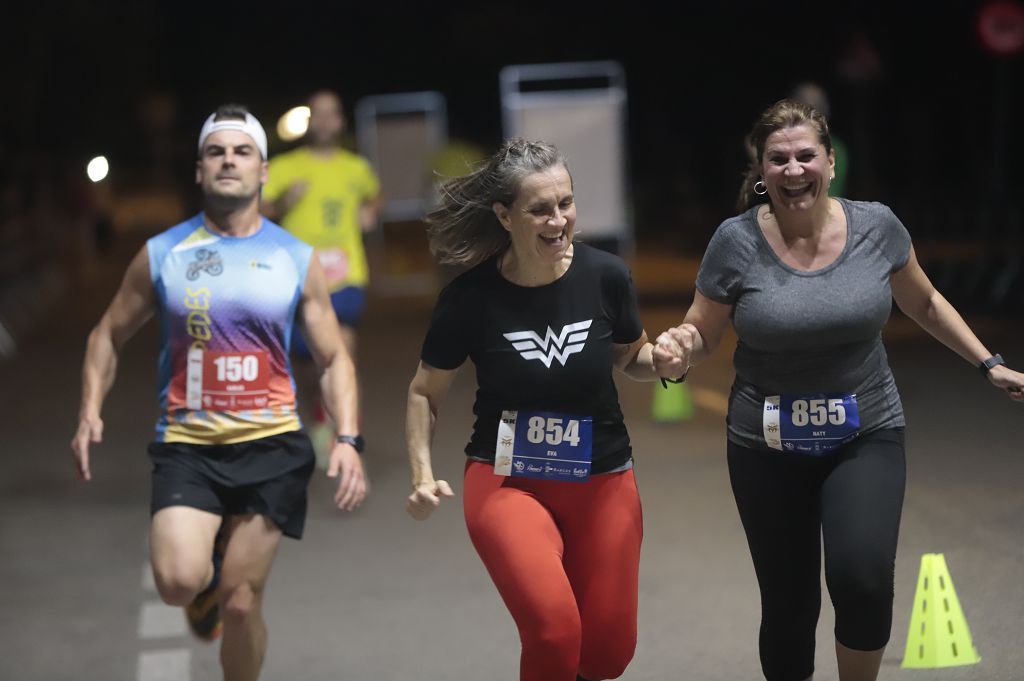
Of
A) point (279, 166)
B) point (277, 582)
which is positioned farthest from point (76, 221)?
point (277, 582)

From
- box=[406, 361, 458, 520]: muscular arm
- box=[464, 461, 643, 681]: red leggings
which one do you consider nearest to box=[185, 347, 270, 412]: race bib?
box=[406, 361, 458, 520]: muscular arm

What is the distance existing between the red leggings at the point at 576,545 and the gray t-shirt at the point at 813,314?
0.52m

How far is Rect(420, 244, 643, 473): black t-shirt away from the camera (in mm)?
4984

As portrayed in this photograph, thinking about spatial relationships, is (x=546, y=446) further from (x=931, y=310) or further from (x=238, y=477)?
(x=931, y=310)

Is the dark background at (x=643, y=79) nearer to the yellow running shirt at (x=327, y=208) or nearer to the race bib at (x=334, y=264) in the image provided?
the yellow running shirt at (x=327, y=208)

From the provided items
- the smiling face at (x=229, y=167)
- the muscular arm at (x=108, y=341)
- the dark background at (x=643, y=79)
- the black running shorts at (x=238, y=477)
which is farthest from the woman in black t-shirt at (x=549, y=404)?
the dark background at (x=643, y=79)

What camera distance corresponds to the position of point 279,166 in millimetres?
10203

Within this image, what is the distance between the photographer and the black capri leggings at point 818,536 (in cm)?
480

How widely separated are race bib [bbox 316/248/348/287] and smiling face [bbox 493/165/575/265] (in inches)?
203

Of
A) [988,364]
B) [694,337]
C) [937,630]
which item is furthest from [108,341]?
[937,630]

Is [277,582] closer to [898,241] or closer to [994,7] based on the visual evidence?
[898,241]

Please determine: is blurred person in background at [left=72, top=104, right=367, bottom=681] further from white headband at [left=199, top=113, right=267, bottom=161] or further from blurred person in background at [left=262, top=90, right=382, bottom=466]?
blurred person in background at [left=262, top=90, right=382, bottom=466]

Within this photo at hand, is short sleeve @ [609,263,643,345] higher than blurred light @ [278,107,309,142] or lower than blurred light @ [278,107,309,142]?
lower

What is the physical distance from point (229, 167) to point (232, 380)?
2.48 feet
